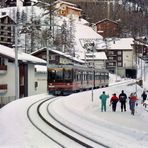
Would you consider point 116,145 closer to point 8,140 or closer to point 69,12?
point 8,140

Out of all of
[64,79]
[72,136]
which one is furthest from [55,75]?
[72,136]

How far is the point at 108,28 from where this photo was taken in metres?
183

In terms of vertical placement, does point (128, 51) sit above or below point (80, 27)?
A: below

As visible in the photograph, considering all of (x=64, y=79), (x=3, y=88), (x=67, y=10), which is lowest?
(x=3, y=88)

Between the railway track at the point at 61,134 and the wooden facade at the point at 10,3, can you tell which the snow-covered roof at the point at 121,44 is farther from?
the railway track at the point at 61,134

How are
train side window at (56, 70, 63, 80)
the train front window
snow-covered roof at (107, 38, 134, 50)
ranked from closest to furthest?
the train front window < train side window at (56, 70, 63, 80) < snow-covered roof at (107, 38, 134, 50)

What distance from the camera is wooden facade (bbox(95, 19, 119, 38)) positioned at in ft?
594

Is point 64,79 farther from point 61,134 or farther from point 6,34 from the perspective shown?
point 6,34

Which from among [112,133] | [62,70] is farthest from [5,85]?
[112,133]

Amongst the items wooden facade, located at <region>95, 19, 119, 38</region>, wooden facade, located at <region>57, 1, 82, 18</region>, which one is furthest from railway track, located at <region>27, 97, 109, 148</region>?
wooden facade, located at <region>57, 1, 82, 18</region>

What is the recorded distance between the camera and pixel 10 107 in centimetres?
3128

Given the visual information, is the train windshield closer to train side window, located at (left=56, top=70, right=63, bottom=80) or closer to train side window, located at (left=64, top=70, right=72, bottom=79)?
train side window, located at (left=56, top=70, right=63, bottom=80)

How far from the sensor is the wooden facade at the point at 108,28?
18112 cm

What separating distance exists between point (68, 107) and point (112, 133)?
37.9 ft
